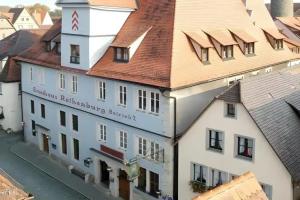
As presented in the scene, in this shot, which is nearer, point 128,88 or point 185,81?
point 185,81

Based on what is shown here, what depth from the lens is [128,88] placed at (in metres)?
31.5

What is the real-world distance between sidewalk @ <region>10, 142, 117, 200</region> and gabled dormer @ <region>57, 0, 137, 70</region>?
9.06m

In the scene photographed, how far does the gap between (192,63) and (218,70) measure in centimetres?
253

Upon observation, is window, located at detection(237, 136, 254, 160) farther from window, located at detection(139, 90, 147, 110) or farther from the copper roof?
window, located at detection(139, 90, 147, 110)

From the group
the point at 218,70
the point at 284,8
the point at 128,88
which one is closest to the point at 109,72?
the point at 128,88

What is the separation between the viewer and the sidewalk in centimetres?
3425

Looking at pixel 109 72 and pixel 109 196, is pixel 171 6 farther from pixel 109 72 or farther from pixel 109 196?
pixel 109 196

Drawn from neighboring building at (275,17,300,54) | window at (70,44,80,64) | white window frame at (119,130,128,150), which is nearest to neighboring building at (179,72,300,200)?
white window frame at (119,130,128,150)

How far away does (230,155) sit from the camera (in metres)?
25.7

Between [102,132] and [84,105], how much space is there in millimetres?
2801

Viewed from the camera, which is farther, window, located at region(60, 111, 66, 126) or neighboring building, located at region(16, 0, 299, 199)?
window, located at region(60, 111, 66, 126)

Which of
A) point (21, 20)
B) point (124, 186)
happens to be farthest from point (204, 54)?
point (21, 20)

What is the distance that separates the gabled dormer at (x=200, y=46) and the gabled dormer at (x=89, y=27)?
6.24m

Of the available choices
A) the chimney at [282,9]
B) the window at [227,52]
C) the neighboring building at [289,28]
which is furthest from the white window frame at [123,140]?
the chimney at [282,9]
